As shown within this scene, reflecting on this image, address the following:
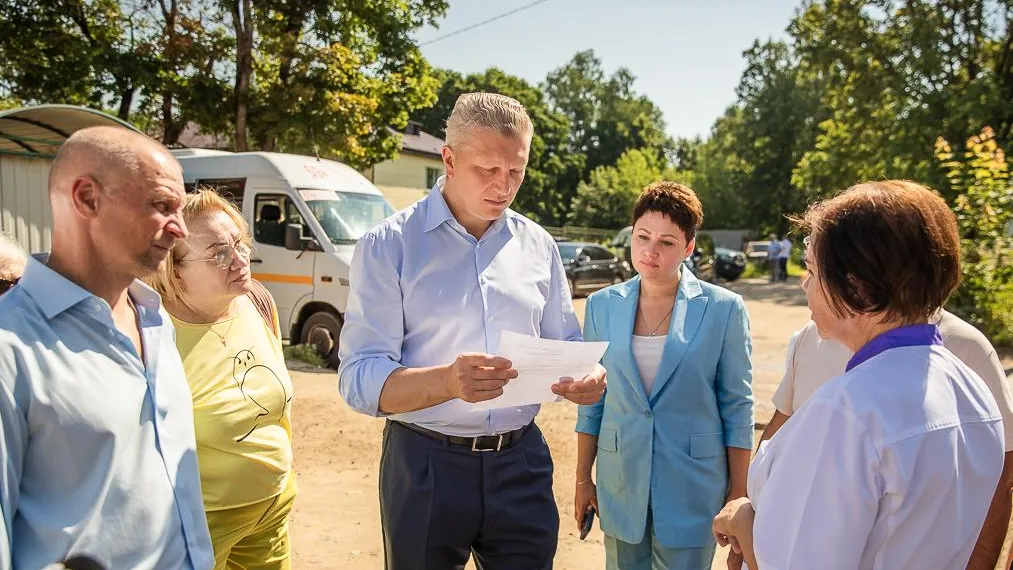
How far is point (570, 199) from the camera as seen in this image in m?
58.7

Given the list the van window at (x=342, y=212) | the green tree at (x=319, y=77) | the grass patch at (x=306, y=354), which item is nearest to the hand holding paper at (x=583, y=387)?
the van window at (x=342, y=212)

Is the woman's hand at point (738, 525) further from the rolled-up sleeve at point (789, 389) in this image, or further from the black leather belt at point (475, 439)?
the rolled-up sleeve at point (789, 389)

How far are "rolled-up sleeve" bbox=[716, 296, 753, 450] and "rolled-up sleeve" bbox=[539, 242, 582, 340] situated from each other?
0.63 m

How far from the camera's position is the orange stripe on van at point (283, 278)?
999 centimetres

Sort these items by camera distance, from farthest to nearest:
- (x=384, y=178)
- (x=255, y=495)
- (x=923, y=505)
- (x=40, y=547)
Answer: (x=384, y=178) < (x=255, y=495) < (x=40, y=547) < (x=923, y=505)

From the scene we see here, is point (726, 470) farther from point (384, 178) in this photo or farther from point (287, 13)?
point (384, 178)

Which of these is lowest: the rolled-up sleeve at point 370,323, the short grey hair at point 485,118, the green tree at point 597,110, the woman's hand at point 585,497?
the woman's hand at point 585,497

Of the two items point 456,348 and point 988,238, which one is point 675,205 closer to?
point 456,348

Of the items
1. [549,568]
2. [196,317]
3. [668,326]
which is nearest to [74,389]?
[196,317]

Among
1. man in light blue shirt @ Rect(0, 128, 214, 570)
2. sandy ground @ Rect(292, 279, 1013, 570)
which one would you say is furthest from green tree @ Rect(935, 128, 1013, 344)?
man in light blue shirt @ Rect(0, 128, 214, 570)

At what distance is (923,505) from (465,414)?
138 cm

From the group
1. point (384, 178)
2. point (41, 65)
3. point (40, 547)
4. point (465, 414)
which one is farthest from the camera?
point (384, 178)

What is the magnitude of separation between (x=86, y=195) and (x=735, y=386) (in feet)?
7.80

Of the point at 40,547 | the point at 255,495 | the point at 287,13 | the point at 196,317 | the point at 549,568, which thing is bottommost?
the point at 549,568
